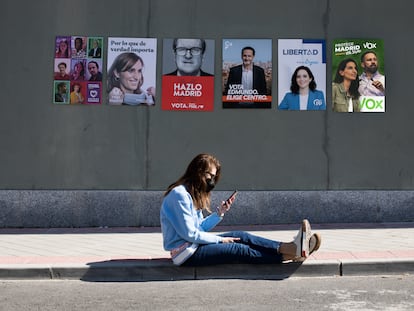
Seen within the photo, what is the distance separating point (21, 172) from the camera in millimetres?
9602

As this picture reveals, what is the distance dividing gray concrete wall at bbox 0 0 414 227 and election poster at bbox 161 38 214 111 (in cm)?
14

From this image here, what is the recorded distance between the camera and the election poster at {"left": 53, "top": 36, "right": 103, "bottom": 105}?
Result: 975 centimetres

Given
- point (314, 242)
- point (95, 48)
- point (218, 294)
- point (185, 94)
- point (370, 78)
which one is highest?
point (95, 48)

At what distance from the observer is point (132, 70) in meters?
9.85

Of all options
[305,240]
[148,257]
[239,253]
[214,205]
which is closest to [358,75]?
[214,205]

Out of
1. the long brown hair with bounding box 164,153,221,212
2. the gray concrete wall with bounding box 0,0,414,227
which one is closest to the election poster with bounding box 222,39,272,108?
the gray concrete wall with bounding box 0,0,414,227

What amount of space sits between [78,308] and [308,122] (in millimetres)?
6304

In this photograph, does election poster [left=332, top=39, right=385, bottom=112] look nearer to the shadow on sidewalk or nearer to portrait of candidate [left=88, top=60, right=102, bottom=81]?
portrait of candidate [left=88, top=60, right=102, bottom=81]

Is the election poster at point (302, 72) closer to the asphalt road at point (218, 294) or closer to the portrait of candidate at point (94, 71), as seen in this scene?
the portrait of candidate at point (94, 71)

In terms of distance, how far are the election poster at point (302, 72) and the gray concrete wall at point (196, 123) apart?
147 mm

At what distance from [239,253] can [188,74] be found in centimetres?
487

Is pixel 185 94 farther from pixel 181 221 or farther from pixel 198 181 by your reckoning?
pixel 181 221

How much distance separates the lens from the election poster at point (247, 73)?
32.4ft

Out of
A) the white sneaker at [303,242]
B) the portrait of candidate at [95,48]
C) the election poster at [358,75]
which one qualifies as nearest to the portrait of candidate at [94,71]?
the portrait of candidate at [95,48]
